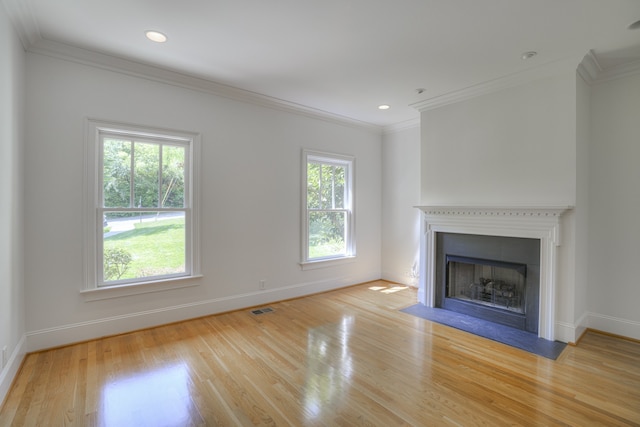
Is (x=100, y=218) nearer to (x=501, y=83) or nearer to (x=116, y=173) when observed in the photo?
(x=116, y=173)

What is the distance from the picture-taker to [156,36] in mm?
2621

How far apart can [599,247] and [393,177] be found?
286cm

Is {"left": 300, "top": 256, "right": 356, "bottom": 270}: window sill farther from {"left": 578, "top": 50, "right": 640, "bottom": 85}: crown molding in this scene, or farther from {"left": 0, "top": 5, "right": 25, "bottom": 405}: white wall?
{"left": 578, "top": 50, "right": 640, "bottom": 85}: crown molding

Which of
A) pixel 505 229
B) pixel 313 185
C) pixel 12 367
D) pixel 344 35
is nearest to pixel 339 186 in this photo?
pixel 313 185

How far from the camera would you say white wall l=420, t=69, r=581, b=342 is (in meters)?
3.00

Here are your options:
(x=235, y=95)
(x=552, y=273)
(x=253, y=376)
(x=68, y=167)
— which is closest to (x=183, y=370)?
(x=253, y=376)

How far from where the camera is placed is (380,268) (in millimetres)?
5594

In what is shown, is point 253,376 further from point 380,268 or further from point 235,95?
point 380,268

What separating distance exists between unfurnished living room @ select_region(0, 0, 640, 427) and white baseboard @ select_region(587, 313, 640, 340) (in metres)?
0.03

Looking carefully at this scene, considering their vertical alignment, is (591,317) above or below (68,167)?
below

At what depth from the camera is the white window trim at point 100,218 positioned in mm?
2920

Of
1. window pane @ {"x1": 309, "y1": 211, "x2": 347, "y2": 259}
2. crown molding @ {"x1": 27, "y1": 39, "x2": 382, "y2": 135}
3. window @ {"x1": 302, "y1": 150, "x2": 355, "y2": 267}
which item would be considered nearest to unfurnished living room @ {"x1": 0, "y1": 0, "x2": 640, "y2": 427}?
crown molding @ {"x1": 27, "y1": 39, "x2": 382, "y2": 135}

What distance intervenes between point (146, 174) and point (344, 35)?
2.44m

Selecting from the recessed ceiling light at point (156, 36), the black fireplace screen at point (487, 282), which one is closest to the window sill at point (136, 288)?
the recessed ceiling light at point (156, 36)
